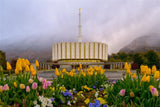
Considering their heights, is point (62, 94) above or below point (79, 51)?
below

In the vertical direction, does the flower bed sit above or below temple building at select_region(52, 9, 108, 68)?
below

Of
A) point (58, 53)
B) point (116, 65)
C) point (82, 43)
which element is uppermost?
point (82, 43)

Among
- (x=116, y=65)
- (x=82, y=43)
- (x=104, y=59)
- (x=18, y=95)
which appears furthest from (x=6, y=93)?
(x=104, y=59)

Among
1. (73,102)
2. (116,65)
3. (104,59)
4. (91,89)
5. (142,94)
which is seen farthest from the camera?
(104,59)

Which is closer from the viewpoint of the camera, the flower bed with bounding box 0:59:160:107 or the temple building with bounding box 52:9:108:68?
the flower bed with bounding box 0:59:160:107

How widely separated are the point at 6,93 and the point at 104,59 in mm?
20729

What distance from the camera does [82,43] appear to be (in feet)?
67.1

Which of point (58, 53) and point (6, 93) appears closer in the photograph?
point (6, 93)

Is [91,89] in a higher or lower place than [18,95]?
lower

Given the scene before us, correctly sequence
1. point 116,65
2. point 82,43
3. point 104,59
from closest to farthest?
point 116,65 < point 82,43 < point 104,59

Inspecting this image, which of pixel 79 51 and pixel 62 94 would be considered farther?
pixel 79 51

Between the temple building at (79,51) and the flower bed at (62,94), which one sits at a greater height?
the temple building at (79,51)

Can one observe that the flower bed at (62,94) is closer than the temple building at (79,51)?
Yes

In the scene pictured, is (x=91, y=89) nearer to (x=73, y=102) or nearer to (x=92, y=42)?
(x=73, y=102)
